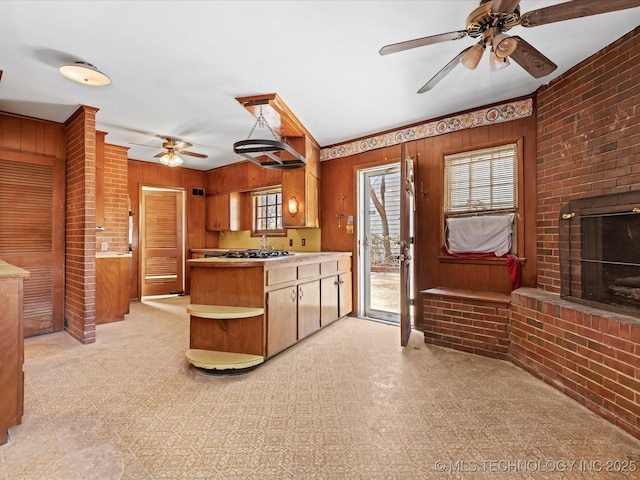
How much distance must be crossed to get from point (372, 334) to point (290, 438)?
2.12 m

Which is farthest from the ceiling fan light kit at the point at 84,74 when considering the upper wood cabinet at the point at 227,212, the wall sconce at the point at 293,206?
the upper wood cabinet at the point at 227,212

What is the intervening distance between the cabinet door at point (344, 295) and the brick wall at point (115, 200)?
340cm

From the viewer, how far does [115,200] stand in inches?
185

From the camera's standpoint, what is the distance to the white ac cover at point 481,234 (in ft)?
10.7

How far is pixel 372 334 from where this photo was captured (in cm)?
375

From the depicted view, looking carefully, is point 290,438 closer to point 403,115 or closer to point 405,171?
point 405,171

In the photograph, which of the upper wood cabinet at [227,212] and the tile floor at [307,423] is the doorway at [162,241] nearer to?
the upper wood cabinet at [227,212]

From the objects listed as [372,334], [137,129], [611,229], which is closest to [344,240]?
[372,334]

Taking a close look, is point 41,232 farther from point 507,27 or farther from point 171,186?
point 507,27

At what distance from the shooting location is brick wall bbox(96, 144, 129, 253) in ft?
15.2

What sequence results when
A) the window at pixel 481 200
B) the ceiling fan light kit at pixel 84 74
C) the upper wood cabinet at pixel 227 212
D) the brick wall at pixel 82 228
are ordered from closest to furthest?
the ceiling fan light kit at pixel 84 74 < the window at pixel 481 200 < the brick wall at pixel 82 228 < the upper wood cabinet at pixel 227 212

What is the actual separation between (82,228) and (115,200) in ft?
4.42

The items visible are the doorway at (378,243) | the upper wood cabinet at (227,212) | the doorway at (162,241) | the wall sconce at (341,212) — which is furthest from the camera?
the upper wood cabinet at (227,212)

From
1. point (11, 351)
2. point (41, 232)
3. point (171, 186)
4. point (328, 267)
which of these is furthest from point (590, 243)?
point (171, 186)
